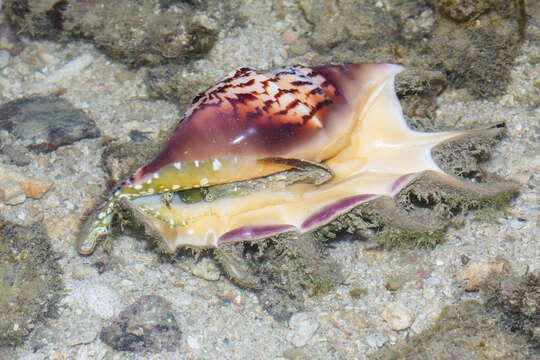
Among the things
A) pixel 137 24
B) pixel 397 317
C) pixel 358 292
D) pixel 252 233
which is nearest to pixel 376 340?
pixel 397 317

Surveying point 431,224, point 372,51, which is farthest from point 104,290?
point 372,51

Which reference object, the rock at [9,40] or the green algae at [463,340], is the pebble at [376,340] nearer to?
the green algae at [463,340]

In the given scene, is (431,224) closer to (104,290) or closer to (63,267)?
(104,290)

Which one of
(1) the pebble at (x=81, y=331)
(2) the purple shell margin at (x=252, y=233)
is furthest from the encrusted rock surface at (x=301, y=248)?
(2) the purple shell margin at (x=252, y=233)

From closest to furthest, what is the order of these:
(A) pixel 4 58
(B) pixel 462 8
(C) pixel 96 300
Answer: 1. (C) pixel 96 300
2. (B) pixel 462 8
3. (A) pixel 4 58

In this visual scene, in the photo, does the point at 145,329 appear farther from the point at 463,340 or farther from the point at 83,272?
the point at 463,340
